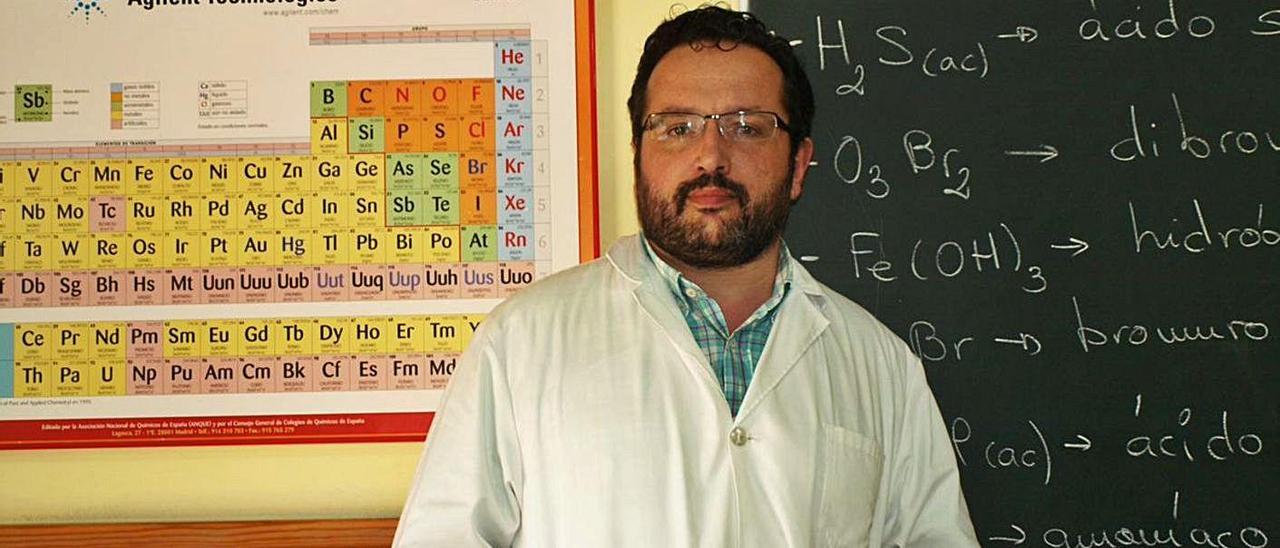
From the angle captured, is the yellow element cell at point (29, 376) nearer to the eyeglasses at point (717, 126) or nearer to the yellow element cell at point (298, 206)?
the yellow element cell at point (298, 206)

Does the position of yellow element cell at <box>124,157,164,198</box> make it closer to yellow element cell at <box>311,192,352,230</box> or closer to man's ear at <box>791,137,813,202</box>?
yellow element cell at <box>311,192,352,230</box>

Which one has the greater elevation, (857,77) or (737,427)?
(857,77)

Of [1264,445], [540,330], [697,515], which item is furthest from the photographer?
[1264,445]

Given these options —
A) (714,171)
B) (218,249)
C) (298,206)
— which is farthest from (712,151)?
(218,249)

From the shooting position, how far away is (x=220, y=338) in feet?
7.33

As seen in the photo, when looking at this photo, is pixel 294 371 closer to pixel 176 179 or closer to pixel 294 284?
pixel 294 284

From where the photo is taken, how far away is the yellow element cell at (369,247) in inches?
88.0

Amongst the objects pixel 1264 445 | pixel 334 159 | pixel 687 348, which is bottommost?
pixel 1264 445

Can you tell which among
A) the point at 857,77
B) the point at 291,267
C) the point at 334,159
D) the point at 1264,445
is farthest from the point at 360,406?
the point at 1264,445

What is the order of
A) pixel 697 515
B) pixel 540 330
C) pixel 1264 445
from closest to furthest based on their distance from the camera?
1. pixel 697 515
2. pixel 540 330
3. pixel 1264 445

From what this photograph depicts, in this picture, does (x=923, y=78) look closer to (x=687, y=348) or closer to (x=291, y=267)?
(x=687, y=348)

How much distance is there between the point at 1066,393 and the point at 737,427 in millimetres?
797

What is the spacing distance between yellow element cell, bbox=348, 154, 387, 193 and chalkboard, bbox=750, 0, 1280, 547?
0.69 m

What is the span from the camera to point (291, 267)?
2240 millimetres
